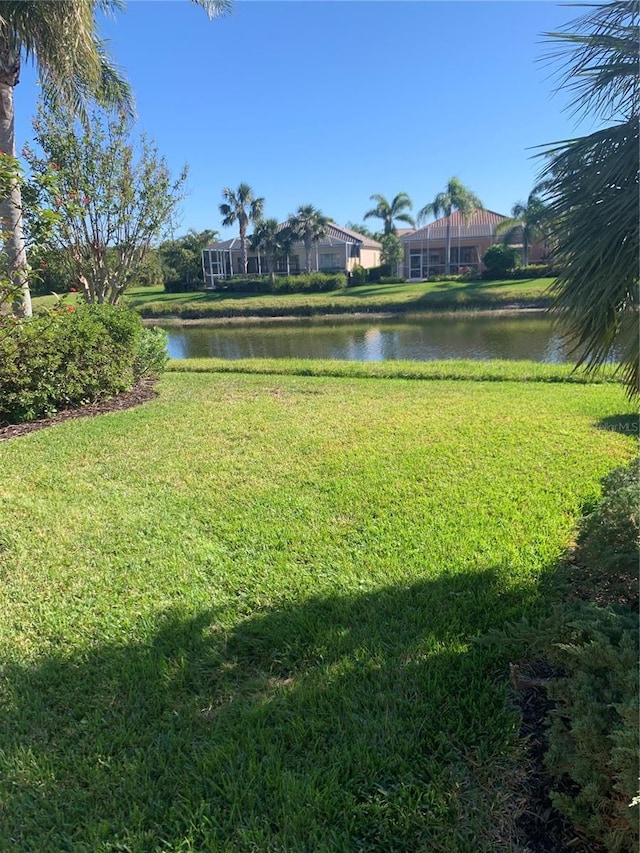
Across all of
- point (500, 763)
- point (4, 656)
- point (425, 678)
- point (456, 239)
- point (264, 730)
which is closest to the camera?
point (500, 763)

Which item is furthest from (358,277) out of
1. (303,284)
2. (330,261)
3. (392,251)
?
(330,261)

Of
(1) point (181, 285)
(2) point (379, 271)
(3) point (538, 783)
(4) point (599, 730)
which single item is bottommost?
(3) point (538, 783)

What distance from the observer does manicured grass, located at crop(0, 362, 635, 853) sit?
1.74 meters

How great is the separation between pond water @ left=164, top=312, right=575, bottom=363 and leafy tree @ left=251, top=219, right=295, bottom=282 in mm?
20530

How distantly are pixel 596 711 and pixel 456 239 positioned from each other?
5409 cm

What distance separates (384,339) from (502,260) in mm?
23448

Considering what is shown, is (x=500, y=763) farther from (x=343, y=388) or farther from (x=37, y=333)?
(x=343, y=388)

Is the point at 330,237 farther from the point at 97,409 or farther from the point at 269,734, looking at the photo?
the point at 269,734

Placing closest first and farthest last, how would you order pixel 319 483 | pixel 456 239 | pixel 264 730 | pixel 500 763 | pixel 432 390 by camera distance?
pixel 500 763, pixel 264 730, pixel 319 483, pixel 432 390, pixel 456 239

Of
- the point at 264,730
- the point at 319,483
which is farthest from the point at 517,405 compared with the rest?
the point at 264,730

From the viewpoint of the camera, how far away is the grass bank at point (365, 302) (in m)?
34.2

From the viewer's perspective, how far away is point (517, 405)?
7.39 meters

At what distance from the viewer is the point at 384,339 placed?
75.4 ft

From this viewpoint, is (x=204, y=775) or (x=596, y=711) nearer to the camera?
(x=596, y=711)
